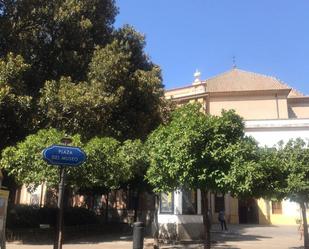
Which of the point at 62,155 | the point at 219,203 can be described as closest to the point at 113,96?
the point at 62,155

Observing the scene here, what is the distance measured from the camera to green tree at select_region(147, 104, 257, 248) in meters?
13.1

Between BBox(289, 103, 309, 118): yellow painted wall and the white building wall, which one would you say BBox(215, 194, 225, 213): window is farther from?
BBox(289, 103, 309, 118): yellow painted wall

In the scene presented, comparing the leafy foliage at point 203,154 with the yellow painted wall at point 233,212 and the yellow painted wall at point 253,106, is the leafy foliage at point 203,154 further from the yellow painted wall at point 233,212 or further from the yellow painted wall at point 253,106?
the yellow painted wall at point 253,106

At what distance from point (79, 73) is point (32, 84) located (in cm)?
221

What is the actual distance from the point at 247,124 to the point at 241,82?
927cm

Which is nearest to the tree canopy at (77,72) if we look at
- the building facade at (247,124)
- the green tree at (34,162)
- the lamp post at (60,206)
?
the green tree at (34,162)

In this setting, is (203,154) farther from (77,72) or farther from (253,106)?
(253,106)

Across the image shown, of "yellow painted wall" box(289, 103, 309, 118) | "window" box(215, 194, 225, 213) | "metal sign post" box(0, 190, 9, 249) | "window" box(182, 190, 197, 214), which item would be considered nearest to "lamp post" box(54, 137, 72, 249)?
"metal sign post" box(0, 190, 9, 249)

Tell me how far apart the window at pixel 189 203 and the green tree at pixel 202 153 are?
5758 millimetres

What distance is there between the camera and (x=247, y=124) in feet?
116

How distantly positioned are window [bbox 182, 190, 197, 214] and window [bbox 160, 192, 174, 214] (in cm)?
51

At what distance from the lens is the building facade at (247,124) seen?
19859 millimetres

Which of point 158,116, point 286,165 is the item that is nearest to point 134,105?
point 158,116

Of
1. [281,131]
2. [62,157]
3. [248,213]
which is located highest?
[281,131]
